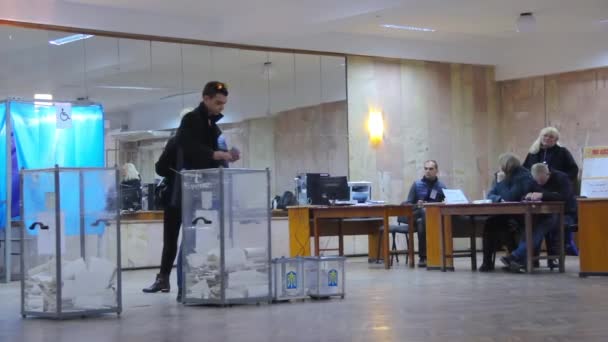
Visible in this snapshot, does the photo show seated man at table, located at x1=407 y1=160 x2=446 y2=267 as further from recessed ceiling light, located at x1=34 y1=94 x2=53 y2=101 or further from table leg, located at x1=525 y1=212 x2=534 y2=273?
recessed ceiling light, located at x1=34 y1=94 x2=53 y2=101

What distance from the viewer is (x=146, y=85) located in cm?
1273

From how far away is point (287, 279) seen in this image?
7.32 m

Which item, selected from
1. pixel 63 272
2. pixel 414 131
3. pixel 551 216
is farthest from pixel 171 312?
pixel 414 131

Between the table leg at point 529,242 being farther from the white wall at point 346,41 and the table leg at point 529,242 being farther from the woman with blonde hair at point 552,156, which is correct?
the white wall at point 346,41

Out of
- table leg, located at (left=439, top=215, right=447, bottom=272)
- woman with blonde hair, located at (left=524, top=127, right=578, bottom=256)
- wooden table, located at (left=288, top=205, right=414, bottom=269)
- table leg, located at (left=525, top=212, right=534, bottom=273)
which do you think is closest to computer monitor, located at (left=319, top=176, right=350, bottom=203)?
wooden table, located at (left=288, top=205, right=414, bottom=269)

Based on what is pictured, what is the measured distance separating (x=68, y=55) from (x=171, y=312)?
6306 millimetres

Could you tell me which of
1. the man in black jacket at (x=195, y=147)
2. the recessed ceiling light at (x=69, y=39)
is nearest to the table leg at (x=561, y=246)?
the man in black jacket at (x=195, y=147)

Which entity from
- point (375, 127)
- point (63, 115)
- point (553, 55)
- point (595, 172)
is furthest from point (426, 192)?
point (63, 115)

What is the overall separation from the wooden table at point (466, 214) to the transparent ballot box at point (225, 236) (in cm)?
396

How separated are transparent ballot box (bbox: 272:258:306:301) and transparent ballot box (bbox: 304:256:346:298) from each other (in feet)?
0.20

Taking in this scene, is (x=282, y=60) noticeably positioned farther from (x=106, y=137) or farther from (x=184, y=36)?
(x=106, y=137)

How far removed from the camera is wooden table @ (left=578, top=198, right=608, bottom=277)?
930 centimetres

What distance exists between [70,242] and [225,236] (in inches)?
46.2

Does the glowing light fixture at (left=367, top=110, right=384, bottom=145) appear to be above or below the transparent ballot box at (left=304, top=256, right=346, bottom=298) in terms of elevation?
above
